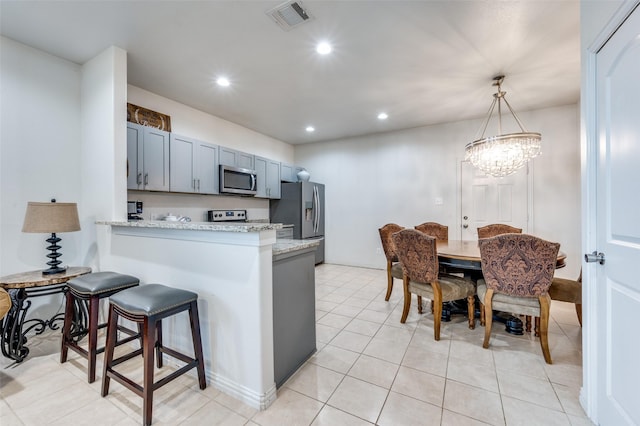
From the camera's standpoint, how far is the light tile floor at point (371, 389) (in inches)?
57.4

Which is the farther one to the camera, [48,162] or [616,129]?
[48,162]

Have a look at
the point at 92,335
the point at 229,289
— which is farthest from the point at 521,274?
the point at 92,335

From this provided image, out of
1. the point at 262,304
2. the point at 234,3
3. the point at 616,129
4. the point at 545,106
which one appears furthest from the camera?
the point at 545,106

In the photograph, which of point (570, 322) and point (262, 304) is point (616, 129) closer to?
point (262, 304)

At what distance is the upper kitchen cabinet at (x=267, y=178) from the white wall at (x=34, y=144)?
2.37m

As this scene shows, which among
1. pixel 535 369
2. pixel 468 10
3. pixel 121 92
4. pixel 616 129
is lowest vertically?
pixel 535 369

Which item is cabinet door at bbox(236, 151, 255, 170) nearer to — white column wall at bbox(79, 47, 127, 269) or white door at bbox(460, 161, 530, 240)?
white column wall at bbox(79, 47, 127, 269)

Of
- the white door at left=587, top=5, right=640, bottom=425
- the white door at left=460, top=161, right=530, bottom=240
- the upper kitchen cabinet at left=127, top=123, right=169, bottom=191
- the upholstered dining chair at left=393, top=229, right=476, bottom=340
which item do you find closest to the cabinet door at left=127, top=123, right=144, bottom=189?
the upper kitchen cabinet at left=127, top=123, right=169, bottom=191

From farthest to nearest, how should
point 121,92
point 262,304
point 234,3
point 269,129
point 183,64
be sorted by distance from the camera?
point 269,129
point 183,64
point 121,92
point 234,3
point 262,304

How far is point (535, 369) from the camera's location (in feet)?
6.22

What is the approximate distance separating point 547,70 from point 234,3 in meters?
3.23

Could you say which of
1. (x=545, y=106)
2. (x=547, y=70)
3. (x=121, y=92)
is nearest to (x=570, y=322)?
(x=547, y=70)

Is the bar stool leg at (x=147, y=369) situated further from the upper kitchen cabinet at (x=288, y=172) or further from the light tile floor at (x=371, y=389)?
the upper kitchen cabinet at (x=288, y=172)

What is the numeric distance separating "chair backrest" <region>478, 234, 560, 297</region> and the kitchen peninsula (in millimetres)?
1477
